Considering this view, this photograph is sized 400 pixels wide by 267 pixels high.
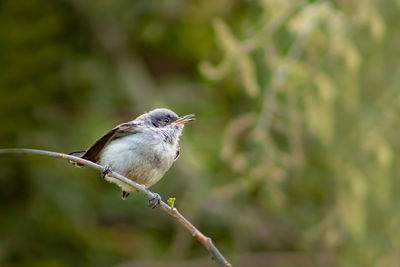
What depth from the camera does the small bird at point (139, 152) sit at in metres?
3.56

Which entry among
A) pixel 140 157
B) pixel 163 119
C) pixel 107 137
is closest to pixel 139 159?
pixel 140 157

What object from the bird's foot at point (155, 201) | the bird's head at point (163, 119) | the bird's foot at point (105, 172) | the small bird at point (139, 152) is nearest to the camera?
the bird's foot at point (105, 172)

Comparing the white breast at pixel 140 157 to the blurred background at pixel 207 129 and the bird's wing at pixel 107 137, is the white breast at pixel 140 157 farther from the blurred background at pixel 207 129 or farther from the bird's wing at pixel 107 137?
the blurred background at pixel 207 129

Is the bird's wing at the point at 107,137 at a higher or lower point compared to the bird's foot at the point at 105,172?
higher

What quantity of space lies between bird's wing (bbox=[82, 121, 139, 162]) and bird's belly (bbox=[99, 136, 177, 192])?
0.07 m

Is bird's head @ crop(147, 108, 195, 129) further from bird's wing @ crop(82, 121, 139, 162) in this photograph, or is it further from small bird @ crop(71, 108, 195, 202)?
bird's wing @ crop(82, 121, 139, 162)

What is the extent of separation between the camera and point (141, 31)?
9055mm

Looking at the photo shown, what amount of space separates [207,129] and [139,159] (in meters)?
4.69

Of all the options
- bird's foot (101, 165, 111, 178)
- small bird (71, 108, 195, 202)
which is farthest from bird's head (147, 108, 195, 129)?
bird's foot (101, 165, 111, 178)

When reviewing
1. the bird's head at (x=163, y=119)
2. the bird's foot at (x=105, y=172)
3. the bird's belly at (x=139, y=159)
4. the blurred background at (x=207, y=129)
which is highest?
the blurred background at (x=207, y=129)

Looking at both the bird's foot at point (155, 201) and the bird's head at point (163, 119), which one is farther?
the bird's head at point (163, 119)

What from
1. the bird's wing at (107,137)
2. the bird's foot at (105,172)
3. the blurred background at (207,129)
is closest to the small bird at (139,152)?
the bird's wing at (107,137)

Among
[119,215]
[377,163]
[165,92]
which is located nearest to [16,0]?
[165,92]

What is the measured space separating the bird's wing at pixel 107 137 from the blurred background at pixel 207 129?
5.80 ft
